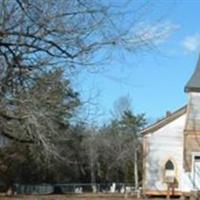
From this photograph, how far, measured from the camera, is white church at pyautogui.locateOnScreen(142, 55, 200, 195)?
36.7 metres

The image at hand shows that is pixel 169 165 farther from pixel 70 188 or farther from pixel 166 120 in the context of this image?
pixel 70 188

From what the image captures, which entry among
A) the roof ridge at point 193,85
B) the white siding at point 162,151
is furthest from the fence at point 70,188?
the roof ridge at point 193,85

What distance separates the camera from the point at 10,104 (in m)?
11.2

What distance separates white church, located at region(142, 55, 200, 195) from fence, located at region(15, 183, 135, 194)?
13607 mm

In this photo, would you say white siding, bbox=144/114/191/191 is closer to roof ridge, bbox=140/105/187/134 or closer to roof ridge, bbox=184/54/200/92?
roof ridge, bbox=140/105/187/134

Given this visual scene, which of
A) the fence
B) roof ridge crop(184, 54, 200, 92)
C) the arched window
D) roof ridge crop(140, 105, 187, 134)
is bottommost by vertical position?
the arched window

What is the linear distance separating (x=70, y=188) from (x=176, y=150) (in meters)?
24.2

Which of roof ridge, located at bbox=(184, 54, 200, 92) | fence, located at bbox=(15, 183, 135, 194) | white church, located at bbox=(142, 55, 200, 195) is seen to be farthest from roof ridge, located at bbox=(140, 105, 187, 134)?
fence, located at bbox=(15, 183, 135, 194)

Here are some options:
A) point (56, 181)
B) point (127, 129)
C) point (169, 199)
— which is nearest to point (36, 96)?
point (169, 199)

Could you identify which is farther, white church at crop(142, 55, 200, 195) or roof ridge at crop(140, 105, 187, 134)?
roof ridge at crop(140, 105, 187, 134)

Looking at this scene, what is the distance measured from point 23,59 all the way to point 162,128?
28.2 meters

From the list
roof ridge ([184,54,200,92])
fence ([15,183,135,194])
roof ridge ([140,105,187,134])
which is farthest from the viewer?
fence ([15,183,135,194])

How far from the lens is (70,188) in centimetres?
6128

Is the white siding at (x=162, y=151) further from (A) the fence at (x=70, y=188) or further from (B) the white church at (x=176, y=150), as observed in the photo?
(A) the fence at (x=70, y=188)
